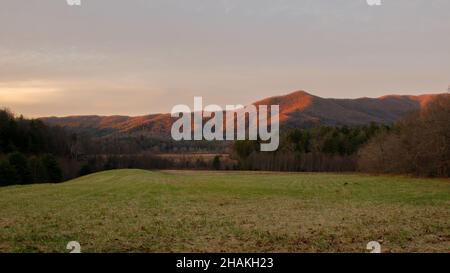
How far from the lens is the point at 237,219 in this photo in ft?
64.0

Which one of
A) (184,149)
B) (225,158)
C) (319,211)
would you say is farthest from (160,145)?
(319,211)

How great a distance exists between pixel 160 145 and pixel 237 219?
172011 mm

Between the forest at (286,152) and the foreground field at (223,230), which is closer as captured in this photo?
the foreground field at (223,230)

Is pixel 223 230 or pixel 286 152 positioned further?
pixel 286 152

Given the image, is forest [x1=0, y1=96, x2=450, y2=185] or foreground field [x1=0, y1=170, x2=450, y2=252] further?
forest [x1=0, y1=96, x2=450, y2=185]

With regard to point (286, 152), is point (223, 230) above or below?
above

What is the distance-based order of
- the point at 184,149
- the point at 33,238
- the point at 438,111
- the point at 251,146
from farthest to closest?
the point at 184,149 → the point at 251,146 → the point at 438,111 → the point at 33,238

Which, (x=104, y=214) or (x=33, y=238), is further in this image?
(x=104, y=214)

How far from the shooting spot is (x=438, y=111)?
5578 cm

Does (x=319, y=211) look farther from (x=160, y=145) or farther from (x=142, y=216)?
(x=160, y=145)
